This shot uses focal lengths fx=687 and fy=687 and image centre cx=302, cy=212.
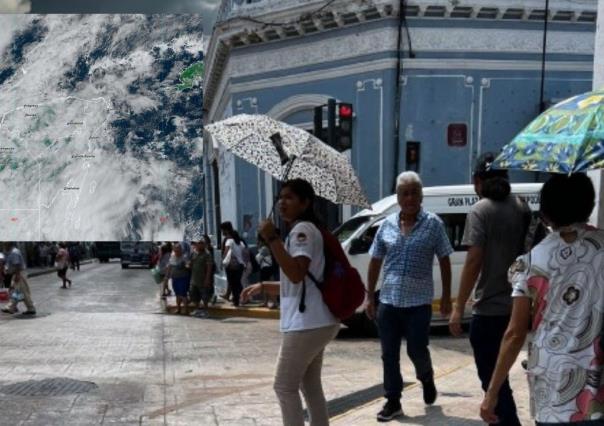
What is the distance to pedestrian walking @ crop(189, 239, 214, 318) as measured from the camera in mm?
13734

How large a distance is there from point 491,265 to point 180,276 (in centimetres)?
1068

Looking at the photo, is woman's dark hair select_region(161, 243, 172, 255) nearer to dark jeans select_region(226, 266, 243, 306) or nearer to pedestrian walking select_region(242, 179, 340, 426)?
dark jeans select_region(226, 266, 243, 306)

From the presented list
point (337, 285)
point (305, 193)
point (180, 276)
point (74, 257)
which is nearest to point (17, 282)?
point (180, 276)

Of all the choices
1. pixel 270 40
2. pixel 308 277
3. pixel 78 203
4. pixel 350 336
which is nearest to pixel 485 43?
pixel 270 40

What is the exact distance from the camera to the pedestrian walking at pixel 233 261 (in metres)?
14.0

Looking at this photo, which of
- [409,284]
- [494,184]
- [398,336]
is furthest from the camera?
[398,336]

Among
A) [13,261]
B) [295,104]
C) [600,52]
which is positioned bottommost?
[13,261]

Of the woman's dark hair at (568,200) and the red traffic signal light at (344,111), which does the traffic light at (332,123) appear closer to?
the red traffic signal light at (344,111)

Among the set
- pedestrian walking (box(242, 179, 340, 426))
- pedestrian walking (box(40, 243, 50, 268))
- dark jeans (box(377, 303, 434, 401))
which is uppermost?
pedestrian walking (box(242, 179, 340, 426))

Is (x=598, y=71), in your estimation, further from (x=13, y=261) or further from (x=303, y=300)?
(x=13, y=261)

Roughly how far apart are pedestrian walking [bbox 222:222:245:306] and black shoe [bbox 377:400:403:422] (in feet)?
30.6

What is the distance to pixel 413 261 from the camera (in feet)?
15.7

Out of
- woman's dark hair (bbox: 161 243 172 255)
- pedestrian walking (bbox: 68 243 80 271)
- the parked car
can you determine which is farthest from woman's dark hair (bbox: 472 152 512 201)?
pedestrian walking (bbox: 68 243 80 271)

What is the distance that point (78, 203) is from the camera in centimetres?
854
